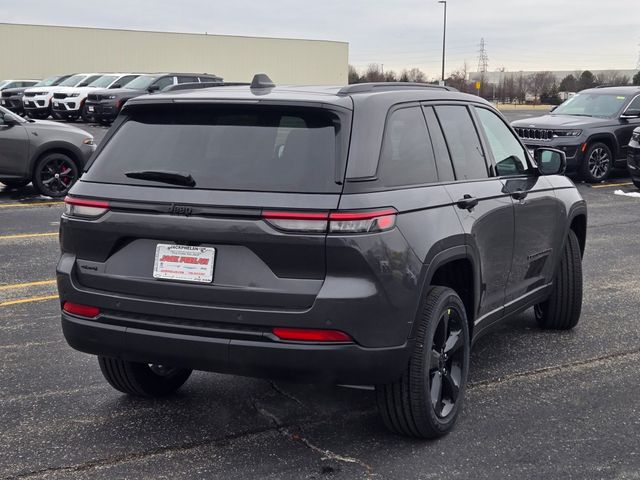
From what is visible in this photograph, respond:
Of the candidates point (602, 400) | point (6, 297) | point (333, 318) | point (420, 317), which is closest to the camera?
point (333, 318)

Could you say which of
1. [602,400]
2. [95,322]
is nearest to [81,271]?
[95,322]

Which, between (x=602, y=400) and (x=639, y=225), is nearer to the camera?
(x=602, y=400)

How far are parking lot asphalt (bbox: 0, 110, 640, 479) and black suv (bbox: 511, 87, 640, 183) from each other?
10.9 metres

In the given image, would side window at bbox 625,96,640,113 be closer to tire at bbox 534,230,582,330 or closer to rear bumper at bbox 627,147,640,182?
rear bumper at bbox 627,147,640,182

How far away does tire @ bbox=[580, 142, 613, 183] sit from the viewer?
1716cm

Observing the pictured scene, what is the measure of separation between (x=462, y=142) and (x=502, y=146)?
64 cm

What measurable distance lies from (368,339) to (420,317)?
0.37 meters

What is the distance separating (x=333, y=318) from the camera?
372cm

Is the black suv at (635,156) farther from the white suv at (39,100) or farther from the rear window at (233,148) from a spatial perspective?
the white suv at (39,100)

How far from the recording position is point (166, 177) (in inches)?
159

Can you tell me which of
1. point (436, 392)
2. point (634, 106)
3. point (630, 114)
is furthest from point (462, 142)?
point (634, 106)

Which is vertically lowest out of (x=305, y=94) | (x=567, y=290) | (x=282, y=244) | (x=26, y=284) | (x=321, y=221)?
(x=26, y=284)

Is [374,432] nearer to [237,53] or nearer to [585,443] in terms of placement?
[585,443]

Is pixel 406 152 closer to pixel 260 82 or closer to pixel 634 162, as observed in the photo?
pixel 260 82
